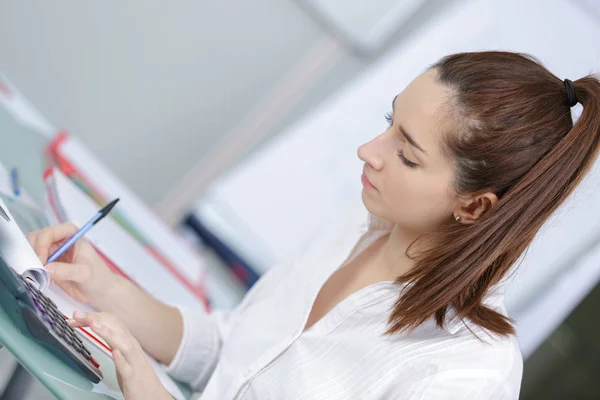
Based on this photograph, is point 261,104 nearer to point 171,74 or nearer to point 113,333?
point 171,74

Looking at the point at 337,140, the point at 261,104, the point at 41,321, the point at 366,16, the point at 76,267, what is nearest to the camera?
the point at 41,321

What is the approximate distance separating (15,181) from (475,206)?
672mm

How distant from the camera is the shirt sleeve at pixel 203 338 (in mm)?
1046

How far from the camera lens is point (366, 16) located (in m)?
1.68

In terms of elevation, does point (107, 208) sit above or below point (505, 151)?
above

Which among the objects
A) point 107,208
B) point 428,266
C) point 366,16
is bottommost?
point 428,266

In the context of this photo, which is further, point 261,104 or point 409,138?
point 261,104

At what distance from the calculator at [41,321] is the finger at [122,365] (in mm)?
26

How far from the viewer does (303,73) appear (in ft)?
5.87

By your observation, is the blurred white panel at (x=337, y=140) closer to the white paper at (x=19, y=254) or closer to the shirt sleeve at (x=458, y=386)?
the shirt sleeve at (x=458, y=386)

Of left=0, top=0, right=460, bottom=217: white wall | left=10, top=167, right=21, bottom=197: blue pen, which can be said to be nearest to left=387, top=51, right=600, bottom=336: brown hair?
left=10, top=167, right=21, bottom=197: blue pen

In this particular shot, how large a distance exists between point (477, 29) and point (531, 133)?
26.8 inches

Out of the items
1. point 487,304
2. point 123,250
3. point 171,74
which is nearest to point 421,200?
point 487,304

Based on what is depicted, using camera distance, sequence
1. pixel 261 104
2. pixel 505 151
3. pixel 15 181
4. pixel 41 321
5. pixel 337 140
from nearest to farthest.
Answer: pixel 41 321 < pixel 505 151 < pixel 15 181 < pixel 337 140 < pixel 261 104
